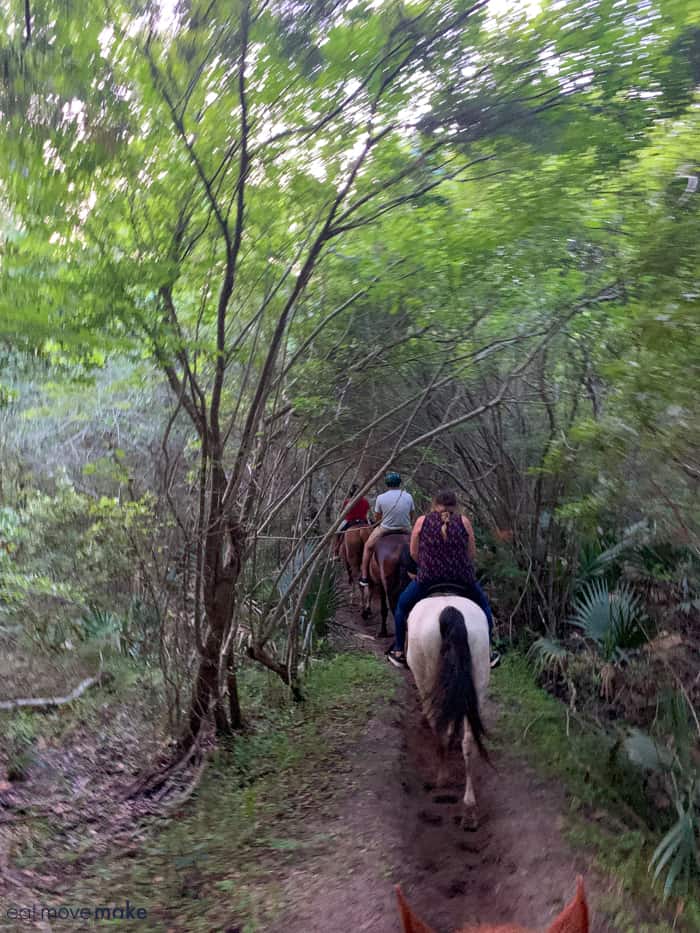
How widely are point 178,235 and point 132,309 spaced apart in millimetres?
692

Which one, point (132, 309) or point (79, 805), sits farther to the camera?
point (79, 805)

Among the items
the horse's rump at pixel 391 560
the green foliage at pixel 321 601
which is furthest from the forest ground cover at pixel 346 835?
the horse's rump at pixel 391 560

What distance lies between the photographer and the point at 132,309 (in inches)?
154

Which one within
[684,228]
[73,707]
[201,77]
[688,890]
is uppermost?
[201,77]

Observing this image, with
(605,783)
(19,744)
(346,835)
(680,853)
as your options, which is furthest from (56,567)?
(680,853)

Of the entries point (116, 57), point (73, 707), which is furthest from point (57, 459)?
point (116, 57)

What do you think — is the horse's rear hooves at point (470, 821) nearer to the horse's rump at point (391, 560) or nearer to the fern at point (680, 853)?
the fern at point (680, 853)

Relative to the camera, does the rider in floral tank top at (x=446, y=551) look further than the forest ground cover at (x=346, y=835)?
Yes

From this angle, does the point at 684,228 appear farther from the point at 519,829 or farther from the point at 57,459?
the point at 57,459

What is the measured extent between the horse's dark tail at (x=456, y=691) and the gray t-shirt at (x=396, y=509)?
14.6ft

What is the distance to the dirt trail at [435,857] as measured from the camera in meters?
3.50

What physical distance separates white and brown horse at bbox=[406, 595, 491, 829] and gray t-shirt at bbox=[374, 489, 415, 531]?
153 inches

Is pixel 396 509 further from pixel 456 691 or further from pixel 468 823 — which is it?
pixel 468 823

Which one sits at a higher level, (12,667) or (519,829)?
(519,829)
